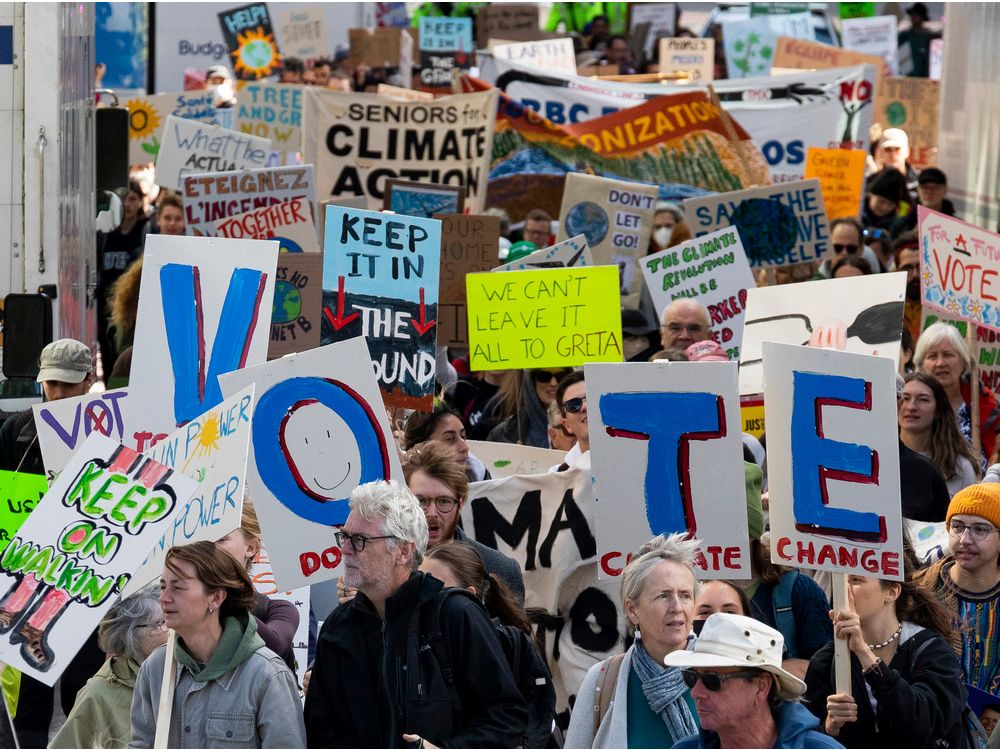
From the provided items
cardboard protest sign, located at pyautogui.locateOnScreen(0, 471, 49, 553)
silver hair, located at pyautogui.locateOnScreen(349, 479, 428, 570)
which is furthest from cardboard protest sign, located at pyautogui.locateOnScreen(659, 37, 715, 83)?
silver hair, located at pyautogui.locateOnScreen(349, 479, 428, 570)

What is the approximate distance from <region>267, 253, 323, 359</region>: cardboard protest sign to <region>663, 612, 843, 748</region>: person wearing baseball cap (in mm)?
5248

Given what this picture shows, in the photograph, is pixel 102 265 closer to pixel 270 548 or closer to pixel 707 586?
pixel 270 548

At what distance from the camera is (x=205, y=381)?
642cm

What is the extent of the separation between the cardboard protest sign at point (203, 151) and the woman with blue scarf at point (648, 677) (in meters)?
9.30

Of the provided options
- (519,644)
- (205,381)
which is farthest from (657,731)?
(205,381)

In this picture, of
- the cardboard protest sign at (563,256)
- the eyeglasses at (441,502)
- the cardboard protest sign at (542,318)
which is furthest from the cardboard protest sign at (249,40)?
the eyeglasses at (441,502)

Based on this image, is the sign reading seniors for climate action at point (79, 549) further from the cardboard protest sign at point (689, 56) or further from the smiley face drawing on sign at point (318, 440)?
the cardboard protest sign at point (689, 56)

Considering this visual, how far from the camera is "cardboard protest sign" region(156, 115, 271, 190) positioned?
13.6 meters

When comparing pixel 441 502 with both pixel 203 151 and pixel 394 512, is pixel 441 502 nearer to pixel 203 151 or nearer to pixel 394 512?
pixel 394 512

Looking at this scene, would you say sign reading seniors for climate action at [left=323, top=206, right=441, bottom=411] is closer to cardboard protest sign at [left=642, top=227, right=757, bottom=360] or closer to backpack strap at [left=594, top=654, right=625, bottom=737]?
backpack strap at [left=594, top=654, right=625, bottom=737]

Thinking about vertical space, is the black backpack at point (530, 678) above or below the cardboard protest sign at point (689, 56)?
below

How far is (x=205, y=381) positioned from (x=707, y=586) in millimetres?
2104

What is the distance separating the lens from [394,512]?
482 centimetres

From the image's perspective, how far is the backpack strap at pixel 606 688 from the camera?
186 inches
